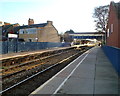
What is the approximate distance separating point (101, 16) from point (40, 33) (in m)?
20.4

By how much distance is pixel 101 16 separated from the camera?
55.3 metres

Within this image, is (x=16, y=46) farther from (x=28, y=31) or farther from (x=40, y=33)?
(x=28, y=31)

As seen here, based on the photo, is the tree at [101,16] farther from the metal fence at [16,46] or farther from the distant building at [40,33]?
the metal fence at [16,46]

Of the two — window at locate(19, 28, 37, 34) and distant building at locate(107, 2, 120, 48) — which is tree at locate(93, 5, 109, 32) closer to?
window at locate(19, 28, 37, 34)

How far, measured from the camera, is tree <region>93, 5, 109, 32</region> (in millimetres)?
53812

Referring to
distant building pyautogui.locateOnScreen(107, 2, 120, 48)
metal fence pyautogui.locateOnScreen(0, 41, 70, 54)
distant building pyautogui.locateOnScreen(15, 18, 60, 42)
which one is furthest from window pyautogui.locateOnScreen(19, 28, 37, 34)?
distant building pyautogui.locateOnScreen(107, 2, 120, 48)

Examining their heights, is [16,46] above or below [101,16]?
below

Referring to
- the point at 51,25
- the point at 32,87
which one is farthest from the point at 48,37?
the point at 32,87

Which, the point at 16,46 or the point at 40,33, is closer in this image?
the point at 16,46

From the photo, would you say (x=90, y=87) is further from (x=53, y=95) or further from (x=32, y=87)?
(x=32, y=87)

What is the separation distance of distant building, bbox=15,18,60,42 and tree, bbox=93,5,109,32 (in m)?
15.2

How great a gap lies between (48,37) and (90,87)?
5259 cm

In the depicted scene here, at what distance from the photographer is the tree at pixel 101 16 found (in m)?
53.8

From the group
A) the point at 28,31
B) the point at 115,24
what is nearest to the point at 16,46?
the point at 115,24
